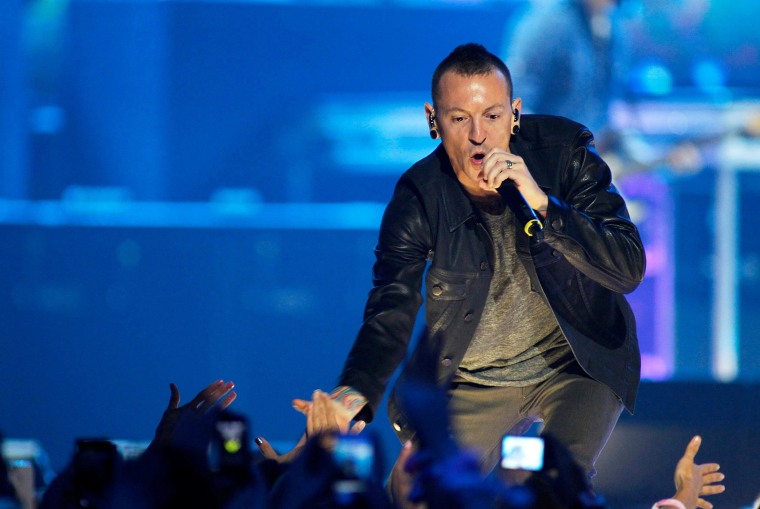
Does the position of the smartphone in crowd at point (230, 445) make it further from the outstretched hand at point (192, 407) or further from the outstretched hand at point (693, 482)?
the outstretched hand at point (693, 482)

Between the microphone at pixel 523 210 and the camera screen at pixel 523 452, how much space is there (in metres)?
0.77

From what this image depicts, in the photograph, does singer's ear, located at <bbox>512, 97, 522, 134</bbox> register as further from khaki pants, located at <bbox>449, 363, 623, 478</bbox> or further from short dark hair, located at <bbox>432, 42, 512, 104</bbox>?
khaki pants, located at <bbox>449, 363, 623, 478</bbox>

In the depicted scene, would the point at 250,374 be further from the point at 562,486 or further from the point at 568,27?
the point at 562,486

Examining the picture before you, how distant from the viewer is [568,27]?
5.57m

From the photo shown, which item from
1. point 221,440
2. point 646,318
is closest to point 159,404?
point 646,318

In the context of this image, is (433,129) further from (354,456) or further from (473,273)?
(354,456)

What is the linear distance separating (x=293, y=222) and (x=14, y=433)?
79.0 inches

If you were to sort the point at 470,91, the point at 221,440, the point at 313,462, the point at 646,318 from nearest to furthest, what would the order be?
1. the point at 313,462
2. the point at 221,440
3. the point at 470,91
4. the point at 646,318

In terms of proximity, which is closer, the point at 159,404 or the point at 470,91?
the point at 470,91

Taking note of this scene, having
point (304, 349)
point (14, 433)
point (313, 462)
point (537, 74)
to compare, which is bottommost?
point (14, 433)

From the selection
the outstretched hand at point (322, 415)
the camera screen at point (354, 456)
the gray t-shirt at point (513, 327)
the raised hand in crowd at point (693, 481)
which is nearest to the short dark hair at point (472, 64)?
the gray t-shirt at point (513, 327)

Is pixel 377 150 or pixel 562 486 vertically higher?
pixel 377 150

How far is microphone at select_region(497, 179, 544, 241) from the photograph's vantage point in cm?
232

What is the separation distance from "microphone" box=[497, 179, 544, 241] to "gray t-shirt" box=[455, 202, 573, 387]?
333mm
